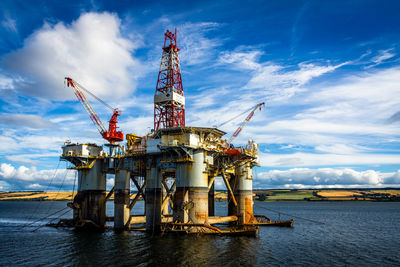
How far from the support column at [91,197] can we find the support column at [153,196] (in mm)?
11706

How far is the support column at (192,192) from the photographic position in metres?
43.5

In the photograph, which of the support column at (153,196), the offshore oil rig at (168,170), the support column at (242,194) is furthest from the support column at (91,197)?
the support column at (242,194)

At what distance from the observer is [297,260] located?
106ft

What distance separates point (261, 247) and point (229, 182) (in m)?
21.1

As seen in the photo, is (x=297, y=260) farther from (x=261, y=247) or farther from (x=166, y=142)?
(x=166, y=142)

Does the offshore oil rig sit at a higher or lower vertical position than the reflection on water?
higher

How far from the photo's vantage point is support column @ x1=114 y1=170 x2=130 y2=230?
50.5m

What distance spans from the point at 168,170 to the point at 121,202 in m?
9.50

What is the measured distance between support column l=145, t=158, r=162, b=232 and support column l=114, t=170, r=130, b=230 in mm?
4182

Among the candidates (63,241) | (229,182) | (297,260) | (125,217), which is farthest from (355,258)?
(63,241)

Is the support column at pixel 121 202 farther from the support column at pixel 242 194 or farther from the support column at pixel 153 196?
the support column at pixel 242 194

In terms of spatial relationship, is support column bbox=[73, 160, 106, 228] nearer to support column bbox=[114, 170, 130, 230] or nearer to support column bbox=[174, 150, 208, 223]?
support column bbox=[114, 170, 130, 230]

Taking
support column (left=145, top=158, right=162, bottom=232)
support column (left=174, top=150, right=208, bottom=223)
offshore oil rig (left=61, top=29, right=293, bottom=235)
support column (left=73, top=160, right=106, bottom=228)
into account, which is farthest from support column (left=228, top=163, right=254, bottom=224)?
support column (left=73, top=160, right=106, bottom=228)

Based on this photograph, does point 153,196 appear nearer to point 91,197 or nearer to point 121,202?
point 121,202
